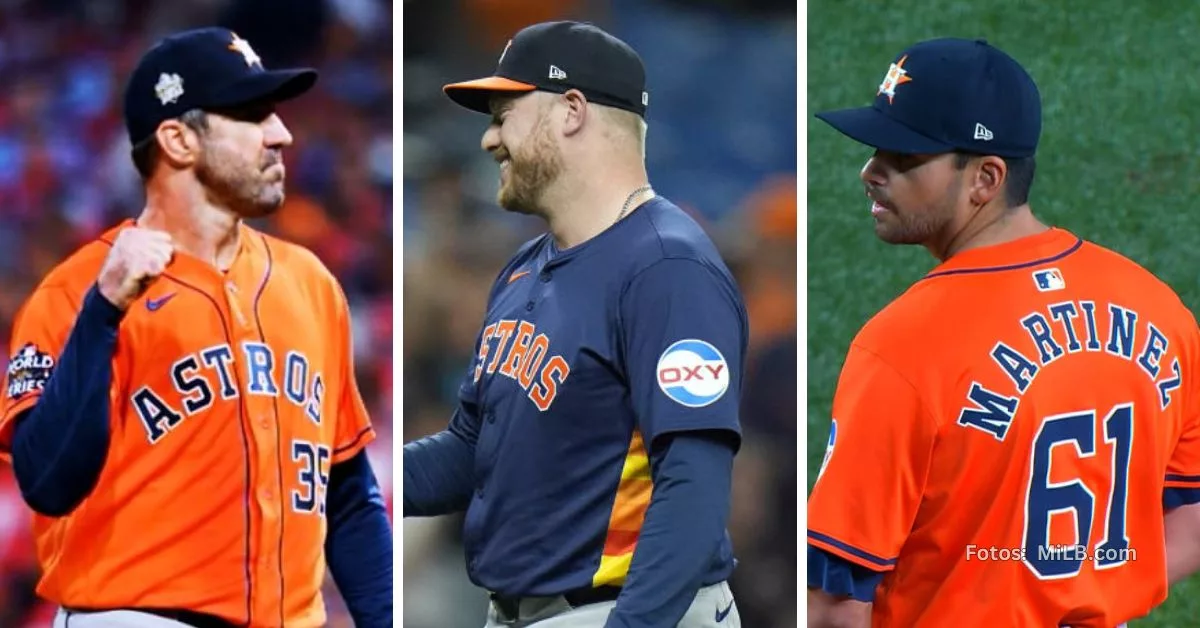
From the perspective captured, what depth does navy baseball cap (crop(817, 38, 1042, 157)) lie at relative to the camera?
2492 millimetres

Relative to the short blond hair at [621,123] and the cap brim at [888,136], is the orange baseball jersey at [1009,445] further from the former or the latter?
the short blond hair at [621,123]

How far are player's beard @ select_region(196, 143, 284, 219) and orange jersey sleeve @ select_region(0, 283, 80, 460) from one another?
0.95 ft

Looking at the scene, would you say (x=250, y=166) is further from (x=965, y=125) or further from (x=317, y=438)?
(x=965, y=125)

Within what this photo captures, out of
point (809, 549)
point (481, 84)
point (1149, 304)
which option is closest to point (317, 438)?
point (481, 84)

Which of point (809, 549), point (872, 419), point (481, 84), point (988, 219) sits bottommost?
A: point (809, 549)

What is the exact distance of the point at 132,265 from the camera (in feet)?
8.01

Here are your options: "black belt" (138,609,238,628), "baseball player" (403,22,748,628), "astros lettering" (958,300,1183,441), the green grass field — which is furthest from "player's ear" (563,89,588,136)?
the green grass field

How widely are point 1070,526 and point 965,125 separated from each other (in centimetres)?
62

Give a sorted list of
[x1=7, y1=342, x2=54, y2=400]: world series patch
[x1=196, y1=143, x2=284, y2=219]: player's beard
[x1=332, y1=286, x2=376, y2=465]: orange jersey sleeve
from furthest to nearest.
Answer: [x1=332, y1=286, x2=376, y2=465]: orange jersey sleeve, [x1=196, y1=143, x2=284, y2=219]: player's beard, [x1=7, y1=342, x2=54, y2=400]: world series patch

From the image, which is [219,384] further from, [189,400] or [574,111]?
[574,111]

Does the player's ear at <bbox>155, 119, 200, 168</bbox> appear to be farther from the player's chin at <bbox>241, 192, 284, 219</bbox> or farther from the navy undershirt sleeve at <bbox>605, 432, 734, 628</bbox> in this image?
the navy undershirt sleeve at <bbox>605, 432, 734, 628</bbox>

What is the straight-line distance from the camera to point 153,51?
9.15 ft

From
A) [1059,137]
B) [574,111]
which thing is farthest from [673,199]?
[574,111]

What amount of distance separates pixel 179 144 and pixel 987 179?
129 cm
